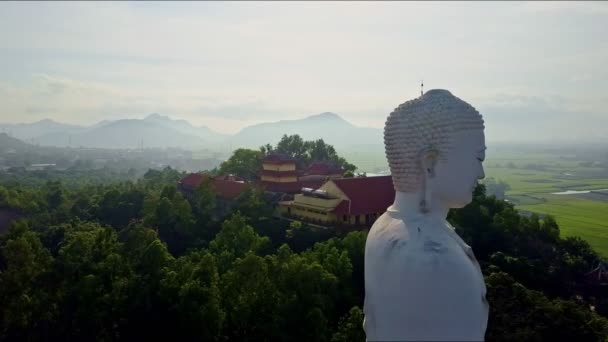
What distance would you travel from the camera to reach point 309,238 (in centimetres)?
2239

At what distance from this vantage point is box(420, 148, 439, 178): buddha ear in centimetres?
452

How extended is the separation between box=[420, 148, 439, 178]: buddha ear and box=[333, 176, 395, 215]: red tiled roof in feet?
60.2

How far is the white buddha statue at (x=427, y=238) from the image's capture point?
13.1ft

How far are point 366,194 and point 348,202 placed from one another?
1.19 metres

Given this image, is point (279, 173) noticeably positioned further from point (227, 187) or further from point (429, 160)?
point (429, 160)

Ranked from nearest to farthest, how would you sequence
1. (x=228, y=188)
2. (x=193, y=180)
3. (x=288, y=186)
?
(x=228, y=188) < (x=288, y=186) < (x=193, y=180)

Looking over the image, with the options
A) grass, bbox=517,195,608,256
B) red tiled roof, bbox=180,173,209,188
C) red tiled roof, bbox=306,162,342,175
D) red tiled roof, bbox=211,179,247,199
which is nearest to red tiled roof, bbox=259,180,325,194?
red tiled roof, bbox=211,179,247,199

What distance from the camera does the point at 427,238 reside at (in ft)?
13.6

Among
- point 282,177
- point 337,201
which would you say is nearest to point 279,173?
point 282,177

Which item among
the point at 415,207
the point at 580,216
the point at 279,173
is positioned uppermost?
the point at 415,207

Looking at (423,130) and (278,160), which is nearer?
(423,130)

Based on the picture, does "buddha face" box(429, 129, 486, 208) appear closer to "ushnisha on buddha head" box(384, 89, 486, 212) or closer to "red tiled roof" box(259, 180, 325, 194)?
"ushnisha on buddha head" box(384, 89, 486, 212)

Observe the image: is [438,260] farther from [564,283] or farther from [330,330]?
[564,283]

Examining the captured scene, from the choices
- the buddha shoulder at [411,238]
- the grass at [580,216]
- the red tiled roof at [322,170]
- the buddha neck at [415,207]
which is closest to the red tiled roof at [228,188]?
the red tiled roof at [322,170]
